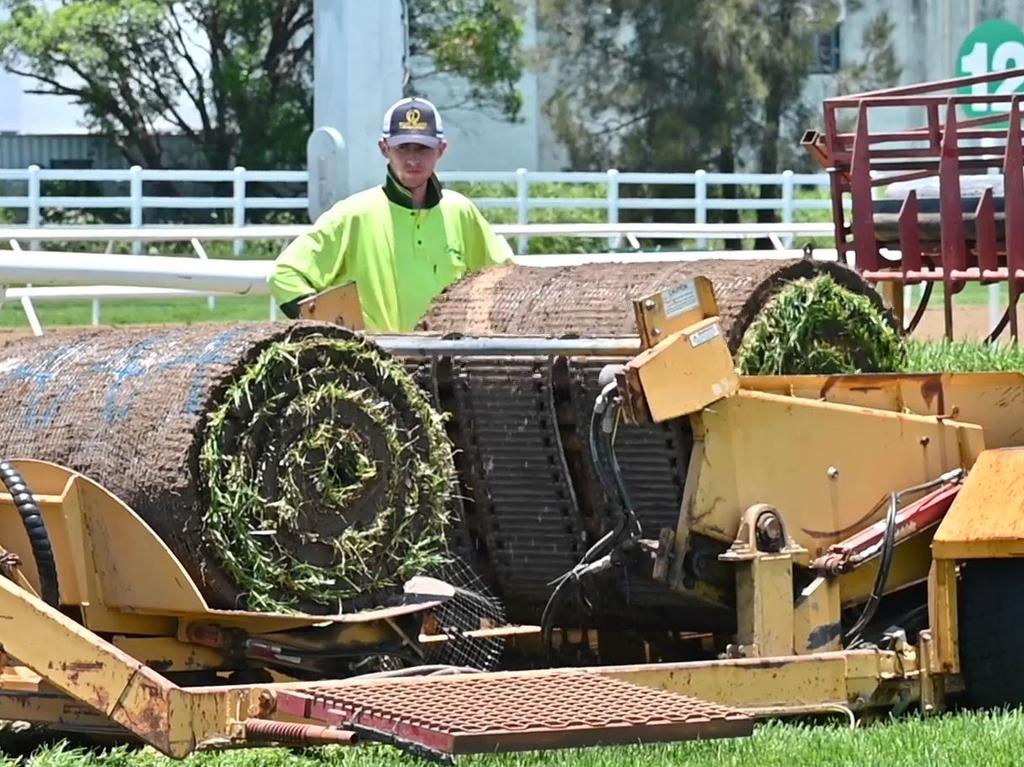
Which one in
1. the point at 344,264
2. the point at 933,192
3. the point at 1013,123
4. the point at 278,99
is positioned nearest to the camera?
the point at 344,264

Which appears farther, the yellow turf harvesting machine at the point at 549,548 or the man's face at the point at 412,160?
the man's face at the point at 412,160

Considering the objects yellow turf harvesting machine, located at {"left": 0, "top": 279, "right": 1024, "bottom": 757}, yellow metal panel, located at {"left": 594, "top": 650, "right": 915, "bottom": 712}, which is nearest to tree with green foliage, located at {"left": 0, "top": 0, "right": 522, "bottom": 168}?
yellow turf harvesting machine, located at {"left": 0, "top": 279, "right": 1024, "bottom": 757}

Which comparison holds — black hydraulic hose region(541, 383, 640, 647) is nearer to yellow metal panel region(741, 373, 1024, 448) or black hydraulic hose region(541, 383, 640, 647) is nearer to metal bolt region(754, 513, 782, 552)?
metal bolt region(754, 513, 782, 552)

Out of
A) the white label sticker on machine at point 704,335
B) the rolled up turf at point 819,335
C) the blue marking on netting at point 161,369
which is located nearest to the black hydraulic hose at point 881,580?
the rolled up turf at point 819,335

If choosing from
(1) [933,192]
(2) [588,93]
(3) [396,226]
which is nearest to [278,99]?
(2) [588,93]

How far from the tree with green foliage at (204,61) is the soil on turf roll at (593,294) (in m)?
33.7

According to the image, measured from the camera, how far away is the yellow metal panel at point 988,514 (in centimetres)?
681

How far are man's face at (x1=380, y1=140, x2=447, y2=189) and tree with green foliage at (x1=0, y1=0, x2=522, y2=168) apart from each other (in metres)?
33.6

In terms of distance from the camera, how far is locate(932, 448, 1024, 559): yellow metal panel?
6.81 meters

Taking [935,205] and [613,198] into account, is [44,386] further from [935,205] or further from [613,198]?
[613,198]

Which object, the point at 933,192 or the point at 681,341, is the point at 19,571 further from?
the point at 933,192

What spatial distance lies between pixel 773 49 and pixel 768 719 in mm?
40727

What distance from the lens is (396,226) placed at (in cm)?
820

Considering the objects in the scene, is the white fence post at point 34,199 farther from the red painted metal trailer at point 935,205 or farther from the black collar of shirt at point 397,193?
the black collar of shirt at point 397,193
